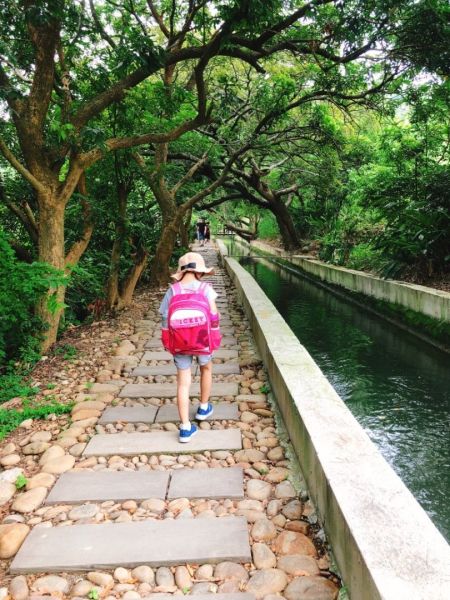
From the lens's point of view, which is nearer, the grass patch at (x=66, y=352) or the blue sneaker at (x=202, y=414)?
the blue sneaker at (x=202, y=414)

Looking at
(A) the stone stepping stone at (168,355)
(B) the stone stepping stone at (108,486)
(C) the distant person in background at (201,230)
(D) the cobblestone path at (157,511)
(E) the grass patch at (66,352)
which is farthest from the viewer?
(C) the distant person in background at (201,230)

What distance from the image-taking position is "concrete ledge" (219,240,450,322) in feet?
23.2

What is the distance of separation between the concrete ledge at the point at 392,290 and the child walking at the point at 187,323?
474 centimetres

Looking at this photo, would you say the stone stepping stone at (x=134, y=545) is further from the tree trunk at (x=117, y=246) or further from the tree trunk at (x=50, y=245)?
the tree trunk at (x=117, y=246)

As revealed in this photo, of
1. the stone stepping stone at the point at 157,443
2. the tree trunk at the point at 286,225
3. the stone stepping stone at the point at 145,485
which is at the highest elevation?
the tree trunk at the point at 286,225

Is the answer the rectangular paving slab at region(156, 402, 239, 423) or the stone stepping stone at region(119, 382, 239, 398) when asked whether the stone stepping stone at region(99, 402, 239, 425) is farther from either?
the stone stepping stone at region(119, 382, 239, 398)

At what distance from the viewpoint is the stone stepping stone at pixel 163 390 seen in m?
4.45

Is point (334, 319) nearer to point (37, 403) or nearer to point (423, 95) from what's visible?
point (423, 95)

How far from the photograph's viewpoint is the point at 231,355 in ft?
19.0

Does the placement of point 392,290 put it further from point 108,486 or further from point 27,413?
point 108,486

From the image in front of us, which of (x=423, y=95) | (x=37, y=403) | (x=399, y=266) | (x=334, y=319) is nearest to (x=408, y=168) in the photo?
(x=423, y=95)

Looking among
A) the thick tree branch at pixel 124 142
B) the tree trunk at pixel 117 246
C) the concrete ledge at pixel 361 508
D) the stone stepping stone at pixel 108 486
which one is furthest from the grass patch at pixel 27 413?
the tree trunk at pixel 117 246

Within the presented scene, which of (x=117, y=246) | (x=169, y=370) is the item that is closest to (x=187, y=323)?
(x=169, y=370)

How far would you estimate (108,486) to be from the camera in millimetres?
2877
